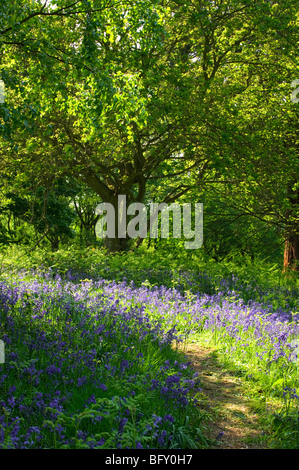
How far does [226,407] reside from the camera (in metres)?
4.59

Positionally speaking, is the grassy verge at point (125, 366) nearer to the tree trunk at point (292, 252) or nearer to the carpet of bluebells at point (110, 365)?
the carpet of bluebells at point (110, 365)

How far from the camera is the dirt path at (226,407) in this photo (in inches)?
155

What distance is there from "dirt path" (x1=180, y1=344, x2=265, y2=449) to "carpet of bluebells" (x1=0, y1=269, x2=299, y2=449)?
22 cm

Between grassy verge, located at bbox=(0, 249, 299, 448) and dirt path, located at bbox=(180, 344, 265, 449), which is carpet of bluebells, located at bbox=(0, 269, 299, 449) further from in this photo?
dirt path, located at bbox=(180, 344, 265, 449)

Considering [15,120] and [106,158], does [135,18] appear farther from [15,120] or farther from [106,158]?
[106,158]

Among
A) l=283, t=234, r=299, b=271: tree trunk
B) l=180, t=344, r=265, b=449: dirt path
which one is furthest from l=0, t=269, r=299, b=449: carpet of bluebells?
l=283, t=234, r=299, b=271: tree trunk

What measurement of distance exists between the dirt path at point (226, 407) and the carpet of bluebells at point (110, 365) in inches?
8.5

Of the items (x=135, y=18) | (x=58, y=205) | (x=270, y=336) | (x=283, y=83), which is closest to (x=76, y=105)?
(x=135, y=18)

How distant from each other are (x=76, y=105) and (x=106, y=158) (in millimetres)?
5026

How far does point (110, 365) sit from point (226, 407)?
4.27ft

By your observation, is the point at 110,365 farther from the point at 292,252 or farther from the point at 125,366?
the point at 292,252

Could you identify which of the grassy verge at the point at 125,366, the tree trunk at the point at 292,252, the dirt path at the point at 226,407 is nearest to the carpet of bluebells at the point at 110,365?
the grassy verge at the point at 125,366

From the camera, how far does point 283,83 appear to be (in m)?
12.9

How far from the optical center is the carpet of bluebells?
127 inches
